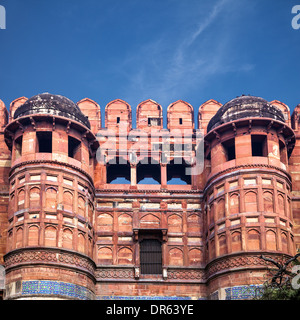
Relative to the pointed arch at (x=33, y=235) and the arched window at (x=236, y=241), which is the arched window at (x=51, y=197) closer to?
the pointed arch at (x=33, y=235)

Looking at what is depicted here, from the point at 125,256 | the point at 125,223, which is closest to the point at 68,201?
the point at 125,223

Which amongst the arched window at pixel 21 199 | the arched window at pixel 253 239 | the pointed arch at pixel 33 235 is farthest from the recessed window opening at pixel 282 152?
the arched window at pixel 21 199

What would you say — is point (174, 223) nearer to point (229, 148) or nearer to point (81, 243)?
point (229, 148)

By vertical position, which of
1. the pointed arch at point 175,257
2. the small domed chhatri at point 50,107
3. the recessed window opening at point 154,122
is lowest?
the pointed arch at point 175,257

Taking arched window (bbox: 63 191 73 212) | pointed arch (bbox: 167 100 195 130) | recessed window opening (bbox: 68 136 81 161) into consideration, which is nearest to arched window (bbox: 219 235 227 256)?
arched window (bbox: 63 191 73 212)

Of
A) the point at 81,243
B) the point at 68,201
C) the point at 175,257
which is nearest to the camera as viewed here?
the point at 81,243

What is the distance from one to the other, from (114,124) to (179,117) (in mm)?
3435

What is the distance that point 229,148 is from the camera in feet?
123

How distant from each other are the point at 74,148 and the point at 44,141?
1.64m

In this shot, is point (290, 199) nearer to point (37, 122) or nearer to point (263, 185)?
point (263, 185)

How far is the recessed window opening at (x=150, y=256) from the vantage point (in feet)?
117

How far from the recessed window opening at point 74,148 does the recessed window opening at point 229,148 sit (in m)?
7.00

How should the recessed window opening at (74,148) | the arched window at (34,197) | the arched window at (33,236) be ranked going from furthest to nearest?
the recessed window opening at (74,148) → the arched window at (34,197) → the arched window at (33,236)

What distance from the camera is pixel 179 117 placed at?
39.9 meters
